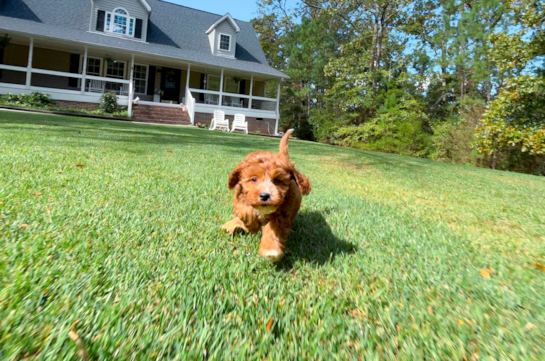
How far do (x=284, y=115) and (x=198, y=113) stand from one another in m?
13.4

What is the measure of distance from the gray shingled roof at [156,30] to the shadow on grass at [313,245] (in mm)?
20205

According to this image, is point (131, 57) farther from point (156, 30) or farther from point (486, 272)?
point (486, 272)

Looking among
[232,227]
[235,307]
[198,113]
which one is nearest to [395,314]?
[235,307]

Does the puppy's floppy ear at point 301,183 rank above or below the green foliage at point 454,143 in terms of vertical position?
below

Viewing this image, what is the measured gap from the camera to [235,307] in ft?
4.88

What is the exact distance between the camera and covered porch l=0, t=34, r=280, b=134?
18406 mm

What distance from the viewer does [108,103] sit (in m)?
18.3

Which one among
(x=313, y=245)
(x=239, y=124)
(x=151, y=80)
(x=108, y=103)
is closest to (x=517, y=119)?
(x=239, y=124)

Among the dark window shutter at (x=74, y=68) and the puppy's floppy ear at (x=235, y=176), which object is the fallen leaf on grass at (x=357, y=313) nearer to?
the puppy's floppy ear at (x=235, y=176)

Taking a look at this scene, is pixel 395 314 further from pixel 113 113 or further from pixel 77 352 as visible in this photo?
pixel 113 113

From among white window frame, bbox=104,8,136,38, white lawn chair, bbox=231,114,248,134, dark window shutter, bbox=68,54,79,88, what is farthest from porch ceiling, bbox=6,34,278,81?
white lawn chair, bbox=231,114,248,134

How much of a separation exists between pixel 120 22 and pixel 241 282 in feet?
81.6

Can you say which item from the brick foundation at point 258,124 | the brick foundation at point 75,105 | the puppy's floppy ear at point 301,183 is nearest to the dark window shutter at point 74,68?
the brick foundation at point 75,105

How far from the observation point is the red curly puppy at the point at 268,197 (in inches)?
76.8
